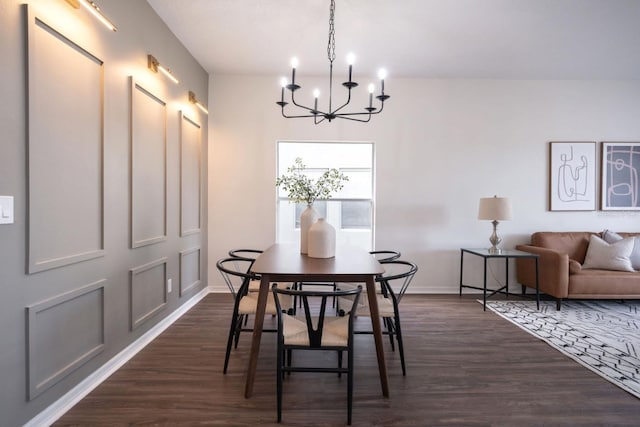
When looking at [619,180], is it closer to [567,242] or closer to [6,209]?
[567,242]

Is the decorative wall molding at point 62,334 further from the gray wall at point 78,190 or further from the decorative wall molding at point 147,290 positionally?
the decorative wall molding at point 147,290

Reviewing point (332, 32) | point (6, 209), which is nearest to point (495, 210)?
point (332, 32)

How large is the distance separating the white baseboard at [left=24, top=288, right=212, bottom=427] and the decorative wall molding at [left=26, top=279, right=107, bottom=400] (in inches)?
5.1

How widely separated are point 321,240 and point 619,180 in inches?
175

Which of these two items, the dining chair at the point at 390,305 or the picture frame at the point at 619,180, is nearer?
the dining chair at the point at 390,305

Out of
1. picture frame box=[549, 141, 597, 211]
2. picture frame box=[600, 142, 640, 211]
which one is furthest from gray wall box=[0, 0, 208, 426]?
picture frame box=[600, 142, 640, 211]

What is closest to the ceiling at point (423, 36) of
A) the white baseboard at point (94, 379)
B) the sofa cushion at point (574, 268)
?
the sofa cushion at point (574, 268)

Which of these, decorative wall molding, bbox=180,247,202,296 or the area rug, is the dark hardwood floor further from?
decorative wall molding, bbox=180,247,202,296

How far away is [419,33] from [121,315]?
3.54 m

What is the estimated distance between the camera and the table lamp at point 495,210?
4020mm

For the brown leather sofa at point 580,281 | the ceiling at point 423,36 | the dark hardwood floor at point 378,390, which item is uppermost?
the ceiling at point 423,36

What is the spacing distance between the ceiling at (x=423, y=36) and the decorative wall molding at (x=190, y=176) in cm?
87

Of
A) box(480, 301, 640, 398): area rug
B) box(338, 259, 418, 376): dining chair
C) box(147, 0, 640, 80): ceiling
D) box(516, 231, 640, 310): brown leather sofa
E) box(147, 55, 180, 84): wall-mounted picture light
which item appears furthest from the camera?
box(516, 231, 640, 310): brown leather sofa

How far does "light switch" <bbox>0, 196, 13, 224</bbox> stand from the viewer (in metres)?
1.50
